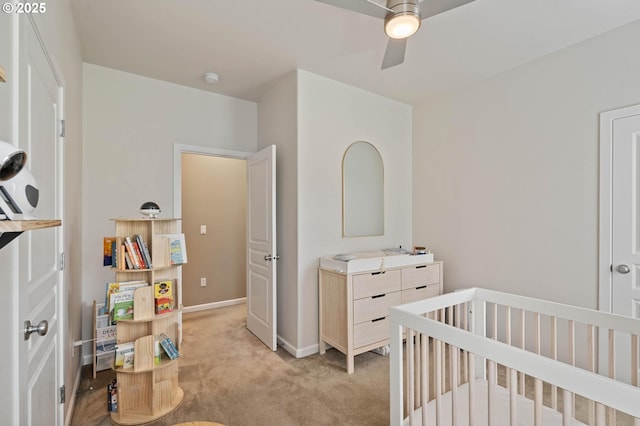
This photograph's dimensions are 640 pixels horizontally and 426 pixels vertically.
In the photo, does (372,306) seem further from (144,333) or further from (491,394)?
(144,333)

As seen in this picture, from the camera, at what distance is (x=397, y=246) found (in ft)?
11.7

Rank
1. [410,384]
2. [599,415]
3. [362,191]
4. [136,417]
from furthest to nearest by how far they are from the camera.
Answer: [362,191], [136,417], [410,384], [599,415]

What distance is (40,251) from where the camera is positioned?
1322 mm

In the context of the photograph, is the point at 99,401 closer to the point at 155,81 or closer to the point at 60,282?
the point at 60,282

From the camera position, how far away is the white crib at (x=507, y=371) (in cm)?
93

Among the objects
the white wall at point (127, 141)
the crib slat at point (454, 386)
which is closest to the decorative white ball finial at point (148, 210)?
the white wall at point (127, 141)

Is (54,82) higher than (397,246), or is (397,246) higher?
(54,82)

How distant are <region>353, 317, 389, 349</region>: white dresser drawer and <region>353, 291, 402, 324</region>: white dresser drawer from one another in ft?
0.14

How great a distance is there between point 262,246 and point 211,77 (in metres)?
1.71

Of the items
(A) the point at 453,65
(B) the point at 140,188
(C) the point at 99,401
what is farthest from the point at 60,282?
(A) the point at 453,65

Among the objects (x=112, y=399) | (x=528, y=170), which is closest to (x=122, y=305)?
(x=112, y=399)

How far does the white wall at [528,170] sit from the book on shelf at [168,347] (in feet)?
8.87

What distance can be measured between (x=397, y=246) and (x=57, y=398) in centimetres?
308

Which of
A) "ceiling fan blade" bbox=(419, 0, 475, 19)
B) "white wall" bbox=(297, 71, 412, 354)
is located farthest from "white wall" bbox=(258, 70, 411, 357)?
"ceiling fan blade" bbox=(419, 0, 475, 19)
